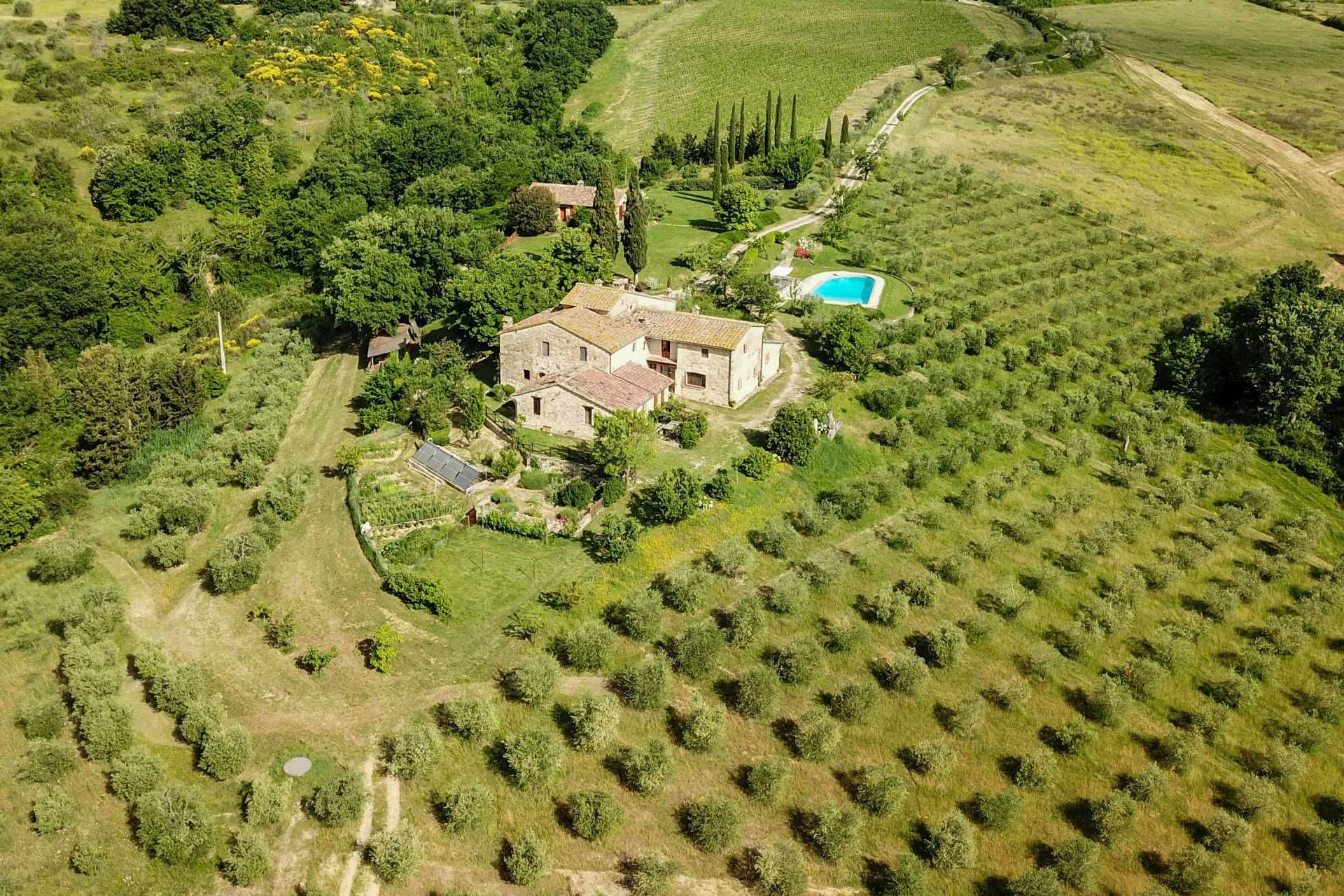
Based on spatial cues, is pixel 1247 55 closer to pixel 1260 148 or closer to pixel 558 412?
pixel 1260 148

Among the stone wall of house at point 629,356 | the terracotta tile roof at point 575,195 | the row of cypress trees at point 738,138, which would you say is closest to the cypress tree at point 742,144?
the row of cypress trees at point 738,138

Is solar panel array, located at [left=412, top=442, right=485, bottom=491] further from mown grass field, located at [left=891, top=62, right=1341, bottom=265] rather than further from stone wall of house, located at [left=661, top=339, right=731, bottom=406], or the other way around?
mown grass field, located at [left=891, top=62, right=1341, bottom=265]

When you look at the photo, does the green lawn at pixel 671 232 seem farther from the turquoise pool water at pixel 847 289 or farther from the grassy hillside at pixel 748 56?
the grassy hillside at pixel 748 56

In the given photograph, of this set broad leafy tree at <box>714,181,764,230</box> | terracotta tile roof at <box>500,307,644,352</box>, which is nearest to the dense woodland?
terracotta tile roof at <box>500,307,644,352</box>

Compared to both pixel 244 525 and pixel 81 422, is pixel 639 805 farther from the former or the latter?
pixel 81 422

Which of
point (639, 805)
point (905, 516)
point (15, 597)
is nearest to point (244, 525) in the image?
point (15, 597)

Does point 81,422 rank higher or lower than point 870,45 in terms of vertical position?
lower

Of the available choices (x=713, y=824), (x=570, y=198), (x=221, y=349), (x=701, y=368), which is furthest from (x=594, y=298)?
(x=713, y=824)

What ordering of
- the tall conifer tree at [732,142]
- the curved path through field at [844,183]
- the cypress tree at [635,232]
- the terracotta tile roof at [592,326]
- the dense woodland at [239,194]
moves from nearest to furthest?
the terracotta tile roof at [592,326], the dense woodland at [239,194], the cypress tree at [635,232], the curved path through field at [844,183], the tall conifer tree at [732,142]
